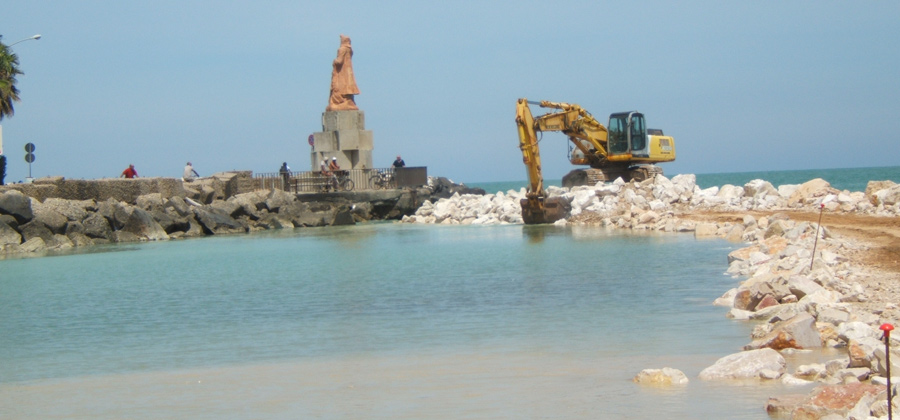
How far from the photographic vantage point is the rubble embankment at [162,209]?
958 inches

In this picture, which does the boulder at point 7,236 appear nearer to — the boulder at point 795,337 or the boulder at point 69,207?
the boulder at point 69,207

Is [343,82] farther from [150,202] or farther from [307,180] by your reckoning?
[150,202]

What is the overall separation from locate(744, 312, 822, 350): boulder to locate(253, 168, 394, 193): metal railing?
93.0 ft

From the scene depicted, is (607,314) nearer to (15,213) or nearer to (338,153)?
(15,213)

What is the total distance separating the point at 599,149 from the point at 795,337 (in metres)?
22.6

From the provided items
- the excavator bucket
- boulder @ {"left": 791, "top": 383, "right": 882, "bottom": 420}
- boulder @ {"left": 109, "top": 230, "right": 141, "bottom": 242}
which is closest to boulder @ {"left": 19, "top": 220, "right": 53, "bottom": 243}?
boulder @ {"left": 109, "top": 230, "right": 141, "bottom": 242}

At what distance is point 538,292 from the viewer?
12258mm

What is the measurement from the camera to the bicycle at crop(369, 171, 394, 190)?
35906 millimetres

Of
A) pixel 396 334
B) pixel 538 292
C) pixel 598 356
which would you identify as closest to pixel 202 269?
pixel 538 292

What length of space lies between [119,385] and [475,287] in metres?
6.30

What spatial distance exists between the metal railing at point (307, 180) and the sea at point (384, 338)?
1657cm

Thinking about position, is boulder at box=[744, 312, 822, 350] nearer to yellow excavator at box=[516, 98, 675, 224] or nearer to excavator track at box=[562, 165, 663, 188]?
yellow excavator at box=[516, 98, 675, 224]

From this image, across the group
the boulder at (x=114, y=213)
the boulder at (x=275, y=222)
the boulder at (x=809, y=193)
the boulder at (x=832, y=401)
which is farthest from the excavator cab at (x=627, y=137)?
the boulder at (x=832, y=401)

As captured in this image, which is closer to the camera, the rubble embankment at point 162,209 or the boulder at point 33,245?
the boulder at point 33,245
